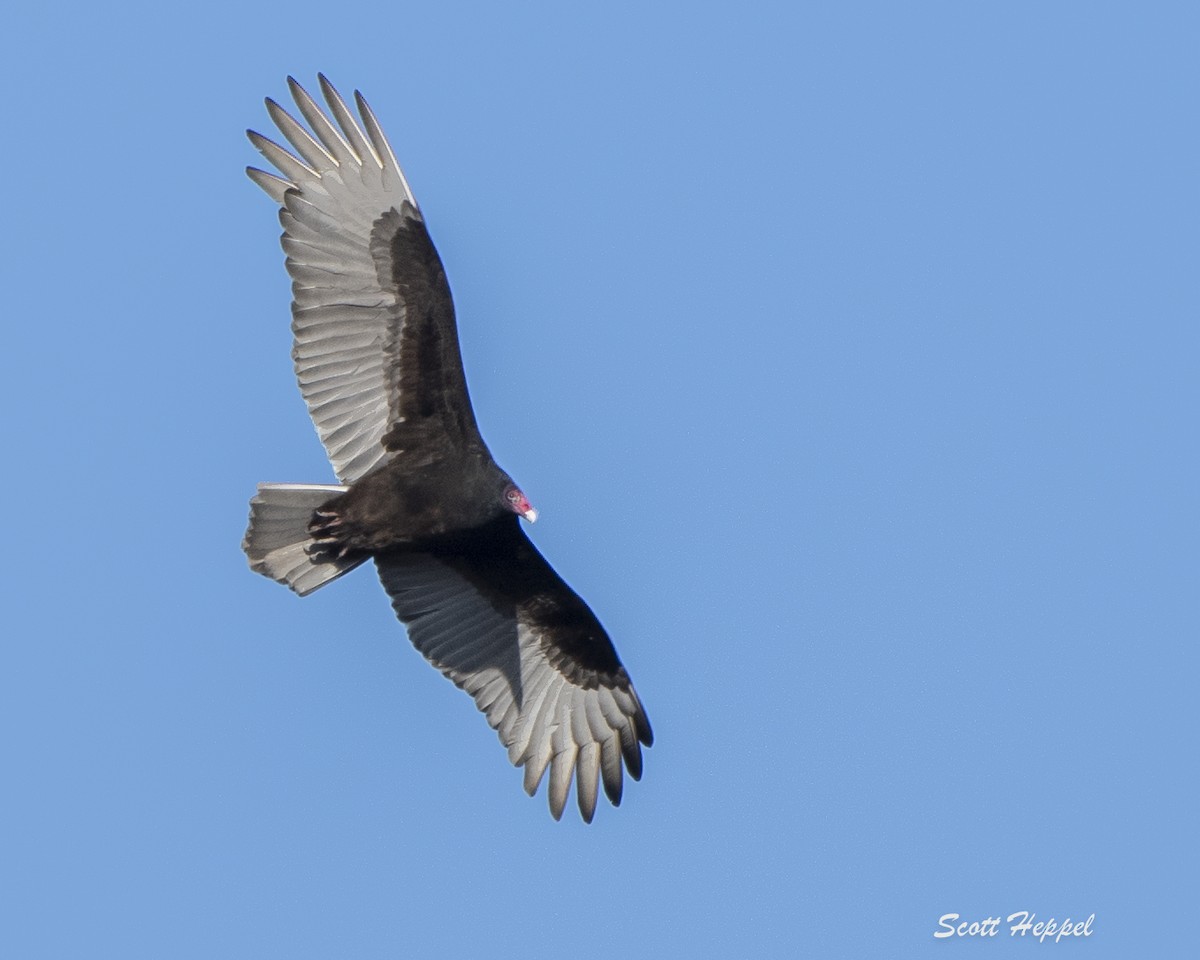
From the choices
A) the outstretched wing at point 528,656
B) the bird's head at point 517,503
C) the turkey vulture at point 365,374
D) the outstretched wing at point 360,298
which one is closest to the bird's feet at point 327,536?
the turkey vulture at point 365,374

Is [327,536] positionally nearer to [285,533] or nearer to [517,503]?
[285,533]

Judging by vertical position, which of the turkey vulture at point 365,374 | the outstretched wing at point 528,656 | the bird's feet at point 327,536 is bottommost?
the outstretched wing at point 528,656

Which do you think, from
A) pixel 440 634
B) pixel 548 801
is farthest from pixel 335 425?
pixel 548 801

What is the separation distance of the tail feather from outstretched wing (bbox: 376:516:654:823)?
604 millimetres

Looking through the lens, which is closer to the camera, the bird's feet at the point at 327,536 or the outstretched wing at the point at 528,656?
the bird's feet at the point at 327,536

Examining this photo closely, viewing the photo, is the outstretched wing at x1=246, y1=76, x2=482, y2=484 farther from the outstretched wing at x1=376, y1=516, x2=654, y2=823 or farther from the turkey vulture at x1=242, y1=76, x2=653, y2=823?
the outstretched wing at x1=376, y1=516, x2=654, y2=823

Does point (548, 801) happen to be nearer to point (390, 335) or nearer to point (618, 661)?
point (618, 661)

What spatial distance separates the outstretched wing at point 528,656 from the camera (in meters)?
13.1

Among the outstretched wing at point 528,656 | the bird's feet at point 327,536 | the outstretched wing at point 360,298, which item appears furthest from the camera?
the outstretched wing at point 528,656

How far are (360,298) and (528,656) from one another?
2.30 meters

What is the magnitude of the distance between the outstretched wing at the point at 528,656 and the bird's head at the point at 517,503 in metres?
0.39

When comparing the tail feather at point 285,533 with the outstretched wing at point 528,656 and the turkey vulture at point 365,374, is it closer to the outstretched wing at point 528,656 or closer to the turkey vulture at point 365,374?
the turkey vulture at point 365,374

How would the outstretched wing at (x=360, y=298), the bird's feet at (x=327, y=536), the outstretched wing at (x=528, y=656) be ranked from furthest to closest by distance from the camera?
the outstretched wing at (x=528, y=656) < the outstretched wing at (x=360, y=298) < the bird's feet at (x=327, y=536)

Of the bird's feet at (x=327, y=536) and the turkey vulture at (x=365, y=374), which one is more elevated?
the turkey vulture at (x=365, y=374)
